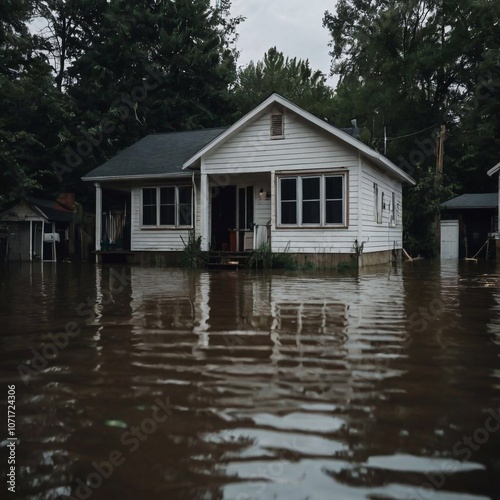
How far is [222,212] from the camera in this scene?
20453 millimetres

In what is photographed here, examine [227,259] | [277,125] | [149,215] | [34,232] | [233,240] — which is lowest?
[227,259]

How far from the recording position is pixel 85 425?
10.5 feet

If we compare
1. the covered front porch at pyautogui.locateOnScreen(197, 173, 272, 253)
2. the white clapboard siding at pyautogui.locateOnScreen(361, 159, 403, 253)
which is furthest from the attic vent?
the white clapboard siding at pyautogui.locateOnScreen(361, 159, 403, 253)

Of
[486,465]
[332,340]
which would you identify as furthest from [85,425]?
[332,340]

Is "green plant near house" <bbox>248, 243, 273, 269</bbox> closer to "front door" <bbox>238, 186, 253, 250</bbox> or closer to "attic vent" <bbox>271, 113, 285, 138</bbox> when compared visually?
"front door" <bbox>238, 186, 253, 250</bbox>

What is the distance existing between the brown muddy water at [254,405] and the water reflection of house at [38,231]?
18.7 meters

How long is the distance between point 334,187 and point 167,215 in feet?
21.2

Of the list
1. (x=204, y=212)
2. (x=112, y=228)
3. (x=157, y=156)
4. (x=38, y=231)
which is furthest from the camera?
(x=38, y=231)

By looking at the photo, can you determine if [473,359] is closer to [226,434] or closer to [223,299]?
[226,434]

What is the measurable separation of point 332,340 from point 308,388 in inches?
68.5

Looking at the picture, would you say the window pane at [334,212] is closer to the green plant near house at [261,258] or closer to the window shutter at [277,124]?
the green plant near house at [261,258]

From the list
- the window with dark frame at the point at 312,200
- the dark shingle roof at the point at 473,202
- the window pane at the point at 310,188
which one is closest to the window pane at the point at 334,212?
the window with dark frame at the point at 312,200

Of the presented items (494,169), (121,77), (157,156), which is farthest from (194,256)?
(121,77)

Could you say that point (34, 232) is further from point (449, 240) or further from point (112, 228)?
point (449, 240)
